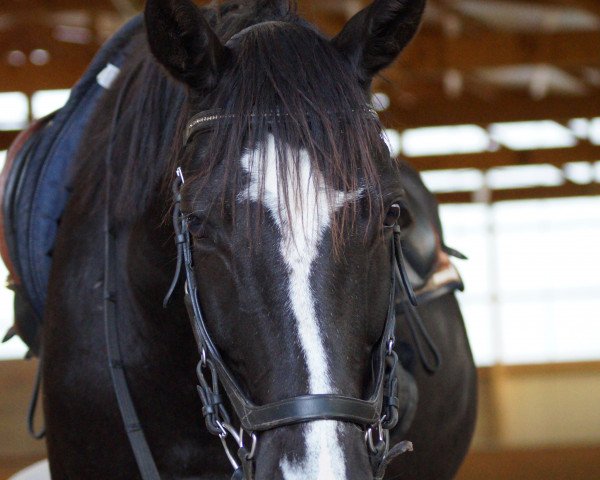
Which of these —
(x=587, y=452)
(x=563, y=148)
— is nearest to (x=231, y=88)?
(x=587, y=452)

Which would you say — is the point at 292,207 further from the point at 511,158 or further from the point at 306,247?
the point at 511,158

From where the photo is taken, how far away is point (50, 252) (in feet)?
7.89

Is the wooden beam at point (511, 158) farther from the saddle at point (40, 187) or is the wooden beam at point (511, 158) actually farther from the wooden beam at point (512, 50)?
the saddle at point (40, 187)

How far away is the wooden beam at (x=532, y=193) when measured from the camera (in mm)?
17297

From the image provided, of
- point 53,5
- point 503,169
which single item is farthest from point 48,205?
point 503,169

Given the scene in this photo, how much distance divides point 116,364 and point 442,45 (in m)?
8.67

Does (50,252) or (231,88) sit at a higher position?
(231,88)

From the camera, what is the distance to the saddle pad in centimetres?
241

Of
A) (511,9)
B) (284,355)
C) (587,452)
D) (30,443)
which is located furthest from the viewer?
(30,443)

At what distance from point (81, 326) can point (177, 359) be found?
0.95 ft

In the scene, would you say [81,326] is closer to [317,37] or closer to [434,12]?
[317,37]

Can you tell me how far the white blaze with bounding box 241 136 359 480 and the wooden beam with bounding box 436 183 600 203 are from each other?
15.9 m

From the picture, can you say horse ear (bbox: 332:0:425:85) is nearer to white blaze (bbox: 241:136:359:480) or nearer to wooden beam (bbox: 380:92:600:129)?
white blaze (bbox: 241:136:359:480)

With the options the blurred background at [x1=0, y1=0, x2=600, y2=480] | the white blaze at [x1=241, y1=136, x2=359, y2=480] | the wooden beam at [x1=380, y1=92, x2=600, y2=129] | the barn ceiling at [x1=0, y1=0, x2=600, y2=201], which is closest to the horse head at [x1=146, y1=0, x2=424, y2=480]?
the white blaze at [x1=241, y1=136, x2=359, y2=480]
